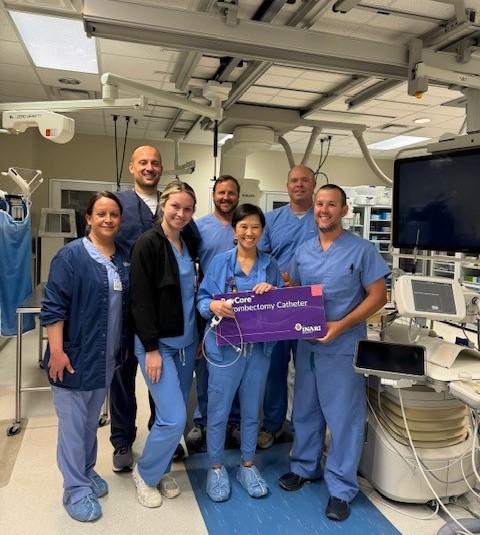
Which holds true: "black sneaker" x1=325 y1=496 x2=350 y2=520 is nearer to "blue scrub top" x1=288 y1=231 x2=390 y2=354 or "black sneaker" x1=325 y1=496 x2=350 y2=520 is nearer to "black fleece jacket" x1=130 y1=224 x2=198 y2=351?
"blue scrub top" x1=288 y1=231 x2=390 y2=354

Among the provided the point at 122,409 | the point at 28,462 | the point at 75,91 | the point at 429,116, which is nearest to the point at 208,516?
the point at 122,409

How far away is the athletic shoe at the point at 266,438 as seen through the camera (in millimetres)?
2775

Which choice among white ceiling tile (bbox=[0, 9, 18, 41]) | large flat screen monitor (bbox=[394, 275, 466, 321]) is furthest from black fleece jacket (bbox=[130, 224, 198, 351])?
white ceiling tile (bbox=[0, 9, 18, 41])

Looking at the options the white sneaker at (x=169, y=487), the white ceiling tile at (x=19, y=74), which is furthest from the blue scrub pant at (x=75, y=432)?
the white ceiling tile at (x=19, y=74)

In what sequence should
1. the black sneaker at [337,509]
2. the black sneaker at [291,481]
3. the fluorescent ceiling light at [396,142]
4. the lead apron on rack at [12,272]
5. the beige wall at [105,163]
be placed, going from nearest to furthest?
the black sneaker at [337,509] < the black sneaker at [291,481] < the lead apron on rack at [12,272] < the beige wall at [105,163] < the fluorescent ceiling light at [396,142]

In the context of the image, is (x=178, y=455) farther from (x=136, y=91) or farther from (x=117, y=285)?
(x=136, y=91)

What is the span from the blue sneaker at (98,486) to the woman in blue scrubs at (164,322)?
199mm

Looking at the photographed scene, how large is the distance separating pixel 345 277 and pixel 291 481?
1.14 meters

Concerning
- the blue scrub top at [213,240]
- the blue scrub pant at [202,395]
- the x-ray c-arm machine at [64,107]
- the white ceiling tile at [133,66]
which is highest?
the white ceiling tile at [133,66]

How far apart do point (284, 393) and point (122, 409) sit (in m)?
0.98

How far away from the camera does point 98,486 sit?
2262 mm

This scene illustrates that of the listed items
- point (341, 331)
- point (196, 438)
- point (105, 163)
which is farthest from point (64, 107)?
point (105, 163)

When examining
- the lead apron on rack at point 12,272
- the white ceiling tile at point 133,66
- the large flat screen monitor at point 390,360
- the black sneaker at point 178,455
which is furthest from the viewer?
the white ceiling tile at point 133,66

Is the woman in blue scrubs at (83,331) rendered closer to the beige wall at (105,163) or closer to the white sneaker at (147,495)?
the white sneaker at (147,495)
